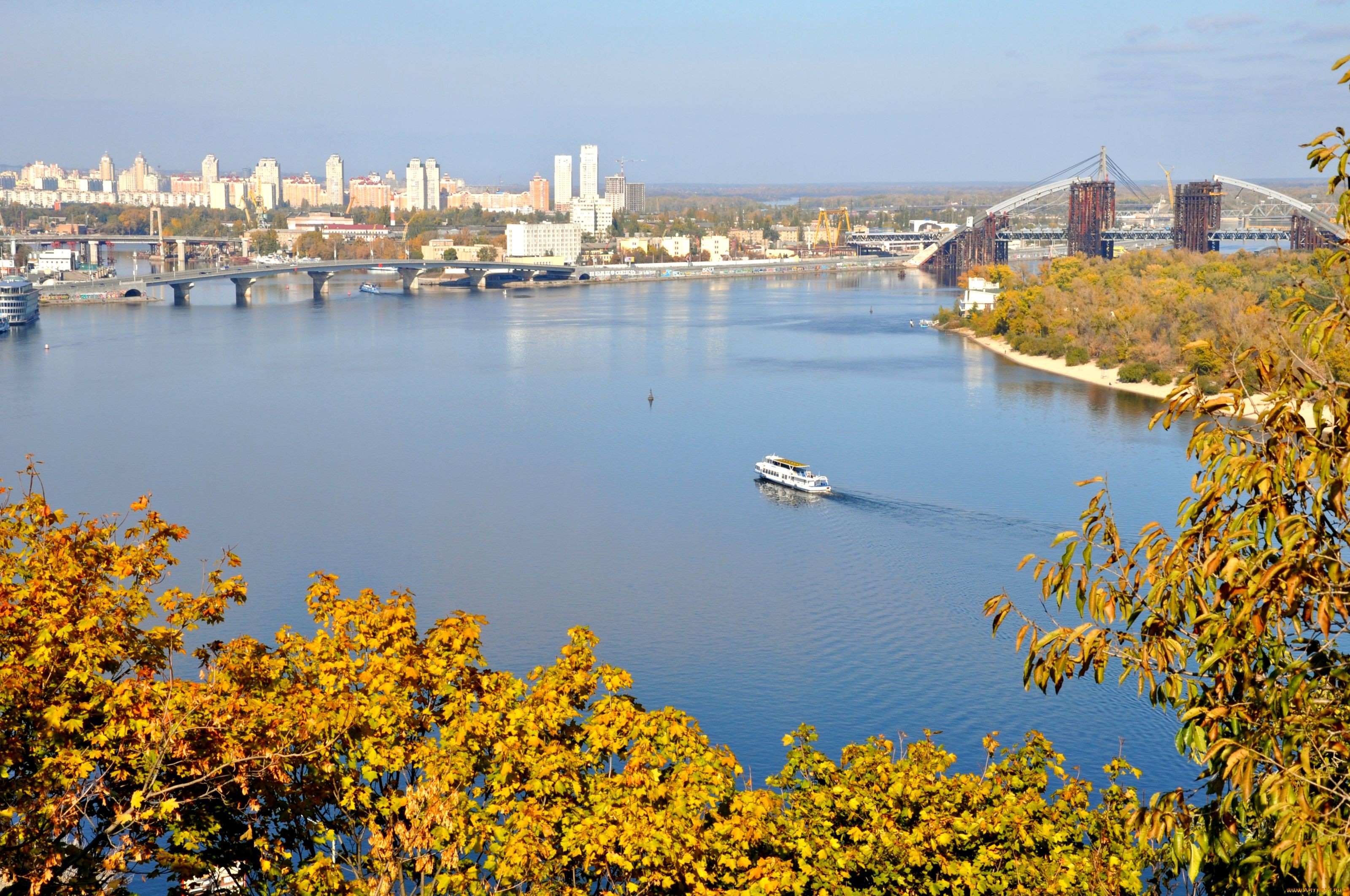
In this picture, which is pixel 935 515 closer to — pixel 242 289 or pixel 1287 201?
pixel 242 289

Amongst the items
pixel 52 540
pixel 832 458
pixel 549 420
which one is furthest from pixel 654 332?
pixel 52 540

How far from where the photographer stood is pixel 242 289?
24.3 metres

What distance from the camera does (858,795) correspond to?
2.31 metres

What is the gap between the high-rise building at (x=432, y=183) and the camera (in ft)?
225

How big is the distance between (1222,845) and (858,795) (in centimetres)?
95

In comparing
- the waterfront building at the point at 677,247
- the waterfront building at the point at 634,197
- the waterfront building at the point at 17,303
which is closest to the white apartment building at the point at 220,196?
the waterfront building at the point at 634,197

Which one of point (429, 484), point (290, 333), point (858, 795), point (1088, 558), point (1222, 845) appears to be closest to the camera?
point (1222, 845)

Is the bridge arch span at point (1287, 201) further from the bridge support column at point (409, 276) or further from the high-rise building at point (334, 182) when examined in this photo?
the high-rise building at point (334, 182)

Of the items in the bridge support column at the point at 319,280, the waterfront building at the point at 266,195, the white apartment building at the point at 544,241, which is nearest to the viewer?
the bridge support column at the point at 319,280

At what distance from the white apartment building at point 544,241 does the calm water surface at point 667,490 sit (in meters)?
18.6

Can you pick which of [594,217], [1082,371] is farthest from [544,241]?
[1082,371]

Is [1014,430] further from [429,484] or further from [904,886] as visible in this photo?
[904,886]

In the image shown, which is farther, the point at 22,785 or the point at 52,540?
the point at 52,540

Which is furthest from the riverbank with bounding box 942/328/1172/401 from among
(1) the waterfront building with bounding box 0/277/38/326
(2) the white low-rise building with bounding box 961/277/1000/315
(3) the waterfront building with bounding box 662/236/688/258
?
(3) the waterfront building with bounding box 662/236/688/258
